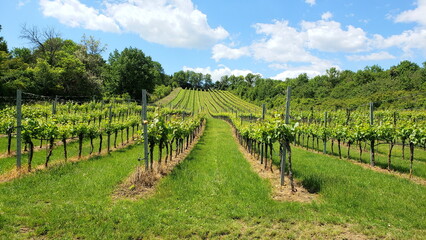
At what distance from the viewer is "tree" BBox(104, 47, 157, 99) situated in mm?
59031

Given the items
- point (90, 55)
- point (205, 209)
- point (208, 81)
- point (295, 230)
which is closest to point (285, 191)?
point (295, 230)

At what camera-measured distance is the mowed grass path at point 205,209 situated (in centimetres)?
536

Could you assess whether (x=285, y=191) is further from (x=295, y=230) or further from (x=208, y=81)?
(x=208, y=81)

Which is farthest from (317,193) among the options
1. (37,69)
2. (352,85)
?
(352,85)

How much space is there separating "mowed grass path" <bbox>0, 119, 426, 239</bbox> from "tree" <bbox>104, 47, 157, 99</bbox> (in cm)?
5275

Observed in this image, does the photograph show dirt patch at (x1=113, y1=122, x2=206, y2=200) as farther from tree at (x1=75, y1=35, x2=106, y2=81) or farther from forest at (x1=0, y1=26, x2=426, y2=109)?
tree at (x1=75, y1=35, x2=106, y2=81)

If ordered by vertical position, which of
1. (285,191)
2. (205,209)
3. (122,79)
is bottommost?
(205,209)

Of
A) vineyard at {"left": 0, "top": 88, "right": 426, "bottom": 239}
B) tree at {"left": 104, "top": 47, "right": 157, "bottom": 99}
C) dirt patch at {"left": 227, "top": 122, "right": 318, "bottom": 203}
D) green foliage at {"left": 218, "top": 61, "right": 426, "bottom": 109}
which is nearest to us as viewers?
vineyard at {"left": 0, "top": 88, "right": 426, "bottom": 239}

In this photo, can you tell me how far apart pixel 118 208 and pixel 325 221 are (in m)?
5.16

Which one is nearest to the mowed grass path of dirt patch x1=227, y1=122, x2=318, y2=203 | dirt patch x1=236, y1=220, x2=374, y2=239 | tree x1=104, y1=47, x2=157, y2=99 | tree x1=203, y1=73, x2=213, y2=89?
dirt patch x1=236, y1=220, x2=374, y2=239

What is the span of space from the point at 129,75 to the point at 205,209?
2256 inches

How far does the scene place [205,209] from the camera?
22.1ft

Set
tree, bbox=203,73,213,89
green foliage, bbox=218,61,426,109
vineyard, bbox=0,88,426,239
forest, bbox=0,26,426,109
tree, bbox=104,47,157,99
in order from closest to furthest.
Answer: vineyard, bbox=0,88,426,239, forest, bbox=0,26,426,109, green foliage, bbox=218,61,426,109, tree, bbox=104,47,157,99, tree, bbox=203,73,213,89

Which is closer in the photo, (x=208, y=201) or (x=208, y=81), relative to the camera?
(x=208, y=201)
